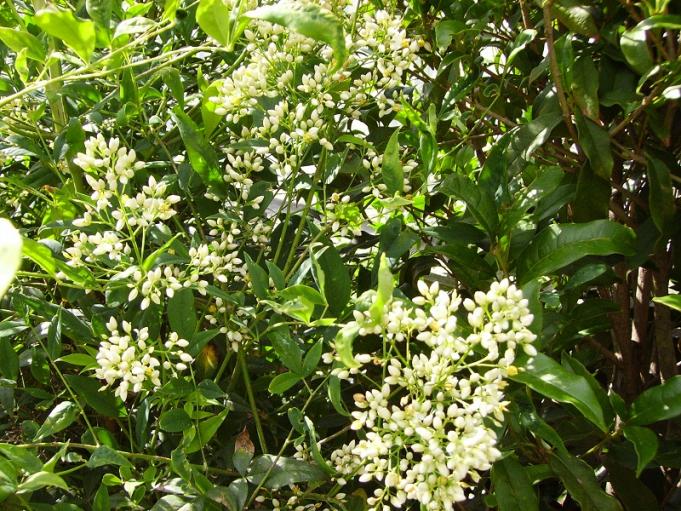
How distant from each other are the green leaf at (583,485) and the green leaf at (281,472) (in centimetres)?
24

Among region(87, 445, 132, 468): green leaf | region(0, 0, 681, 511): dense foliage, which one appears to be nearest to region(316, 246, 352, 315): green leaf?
region(0, 0, 681, 511): dense foliage

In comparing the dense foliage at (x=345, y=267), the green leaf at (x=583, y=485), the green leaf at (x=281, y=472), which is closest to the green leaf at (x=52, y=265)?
the dense foliage at (x=345, y=267)

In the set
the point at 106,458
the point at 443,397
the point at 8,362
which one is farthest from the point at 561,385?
the point at 8,362

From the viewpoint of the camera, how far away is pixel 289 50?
907 mm

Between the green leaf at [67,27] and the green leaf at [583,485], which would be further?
the green leaf at [583,485]

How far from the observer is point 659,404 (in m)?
0.77

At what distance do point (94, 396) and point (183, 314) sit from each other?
6.7 inches

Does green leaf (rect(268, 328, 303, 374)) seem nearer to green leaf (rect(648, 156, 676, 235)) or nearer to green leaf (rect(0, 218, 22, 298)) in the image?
green leaf (rect(648, 156, 676, 235))

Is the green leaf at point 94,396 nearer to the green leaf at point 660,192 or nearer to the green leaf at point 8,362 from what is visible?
the green leaf at point 8,362

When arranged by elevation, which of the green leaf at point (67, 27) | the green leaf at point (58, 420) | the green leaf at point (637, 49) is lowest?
the green leaf at point (58, 420)

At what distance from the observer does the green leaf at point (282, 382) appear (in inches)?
31.3

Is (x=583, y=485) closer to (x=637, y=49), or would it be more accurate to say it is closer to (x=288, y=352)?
(x=288, y=352)

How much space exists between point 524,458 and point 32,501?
0.58 metres

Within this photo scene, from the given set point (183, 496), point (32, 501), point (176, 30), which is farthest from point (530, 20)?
point (32, 501)
